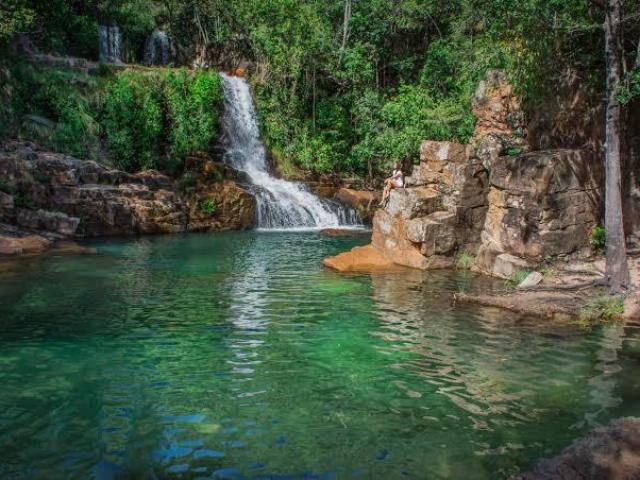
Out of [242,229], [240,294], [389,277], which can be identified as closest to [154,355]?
[240,294]

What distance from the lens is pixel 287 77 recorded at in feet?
117

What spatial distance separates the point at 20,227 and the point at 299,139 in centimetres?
1720

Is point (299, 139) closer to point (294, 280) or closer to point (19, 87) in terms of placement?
point (19, 87)

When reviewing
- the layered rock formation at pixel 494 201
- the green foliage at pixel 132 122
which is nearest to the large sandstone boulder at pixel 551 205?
the layered rock formation at pixel 494 201

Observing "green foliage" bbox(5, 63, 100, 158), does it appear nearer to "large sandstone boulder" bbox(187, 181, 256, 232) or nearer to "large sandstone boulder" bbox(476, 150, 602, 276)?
"large sandstone boulder" bbox(187, 181, 256, 232)

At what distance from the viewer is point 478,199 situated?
1677cm

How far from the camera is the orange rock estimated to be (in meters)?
16.0

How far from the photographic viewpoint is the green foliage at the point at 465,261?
16.1 metres

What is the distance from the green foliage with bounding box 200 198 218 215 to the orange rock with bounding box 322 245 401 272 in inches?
429

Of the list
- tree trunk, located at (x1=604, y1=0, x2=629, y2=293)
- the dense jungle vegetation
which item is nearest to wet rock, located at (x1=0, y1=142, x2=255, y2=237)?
the dense jungle vegetation

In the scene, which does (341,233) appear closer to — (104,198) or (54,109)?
(104,198)

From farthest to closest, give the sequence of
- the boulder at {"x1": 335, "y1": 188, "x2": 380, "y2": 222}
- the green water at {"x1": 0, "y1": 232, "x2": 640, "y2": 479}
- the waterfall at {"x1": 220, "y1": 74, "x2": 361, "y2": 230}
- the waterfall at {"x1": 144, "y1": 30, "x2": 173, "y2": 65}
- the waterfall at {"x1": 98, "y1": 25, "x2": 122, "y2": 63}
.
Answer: the waterfall at {"x1": 144, "y1": 30, "x2": 173, "y2": 65} < the waterfall at {"x1": 98, "y1": 25, "x2": 122, "y2": 63} < the boulder at {"x1": 335, "y1": 188, "x2": 380, "y2": 222} < the waterfall at {"x1": 220, "y1": 74, "x2": 361, "y2": 230} < the green water at {"x1": 0, "y1": 232, "x2": 640, "y2": 479}

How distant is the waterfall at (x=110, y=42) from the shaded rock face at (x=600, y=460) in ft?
130

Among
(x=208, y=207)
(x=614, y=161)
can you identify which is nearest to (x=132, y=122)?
(x=208, y=207)
